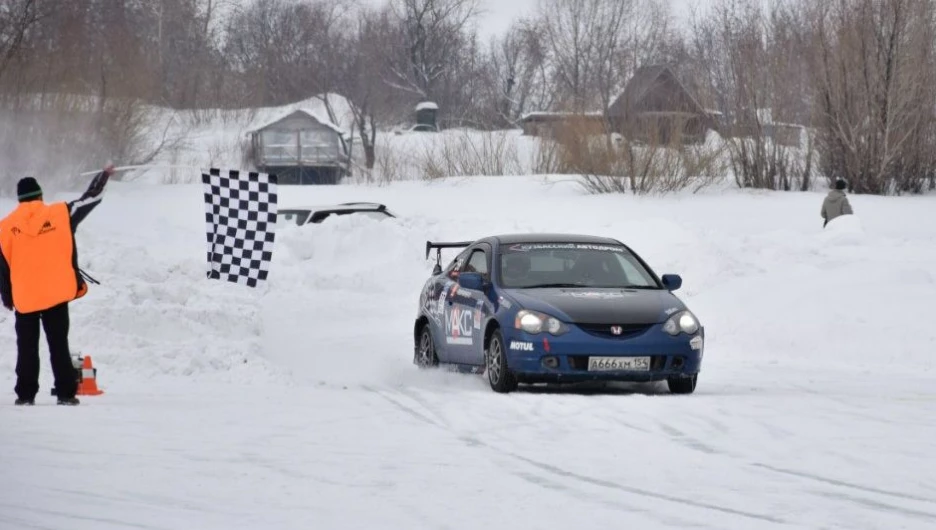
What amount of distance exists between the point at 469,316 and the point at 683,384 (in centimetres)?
203

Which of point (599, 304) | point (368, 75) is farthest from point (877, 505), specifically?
point (368, 75)

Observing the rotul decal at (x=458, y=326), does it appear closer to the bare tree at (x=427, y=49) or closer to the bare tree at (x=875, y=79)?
the bare tree at (x=875, y=79)

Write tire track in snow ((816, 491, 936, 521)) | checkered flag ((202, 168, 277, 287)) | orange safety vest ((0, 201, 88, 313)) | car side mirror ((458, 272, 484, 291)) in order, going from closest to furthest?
tire track in snow ((816, 491, 936, 521)) < orange safety vest ((0, 201, 88, 313)) < car side mirror ((458, 272, 484, 291)) < checkered flag ((202, 168, 277, 287))

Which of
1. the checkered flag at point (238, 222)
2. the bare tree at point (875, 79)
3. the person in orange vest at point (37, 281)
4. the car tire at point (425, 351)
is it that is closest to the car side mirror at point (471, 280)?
the car tire at point (425, 351)

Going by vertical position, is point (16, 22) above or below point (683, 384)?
above

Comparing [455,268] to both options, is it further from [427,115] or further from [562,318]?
[427,115]

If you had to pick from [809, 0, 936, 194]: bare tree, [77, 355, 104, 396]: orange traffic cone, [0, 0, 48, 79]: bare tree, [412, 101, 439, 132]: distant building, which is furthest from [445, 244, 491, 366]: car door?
[412, 101, 439, 132]: distant building

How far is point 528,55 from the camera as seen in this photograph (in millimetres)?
104500

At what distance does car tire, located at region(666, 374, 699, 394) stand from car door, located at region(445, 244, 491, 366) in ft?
5.38

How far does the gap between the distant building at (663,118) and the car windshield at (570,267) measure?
76.6 feet

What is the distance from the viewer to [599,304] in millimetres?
11672

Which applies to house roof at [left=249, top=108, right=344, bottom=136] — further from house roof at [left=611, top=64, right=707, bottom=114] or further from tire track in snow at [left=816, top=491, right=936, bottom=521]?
tire track in snow at [left=816, top=491, right=936, bottom=521]

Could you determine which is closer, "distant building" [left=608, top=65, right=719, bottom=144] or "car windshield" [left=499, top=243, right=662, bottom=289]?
"car windshield" [left=499, top=243, right=662, bottom=289]

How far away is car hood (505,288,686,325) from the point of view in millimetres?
11492
